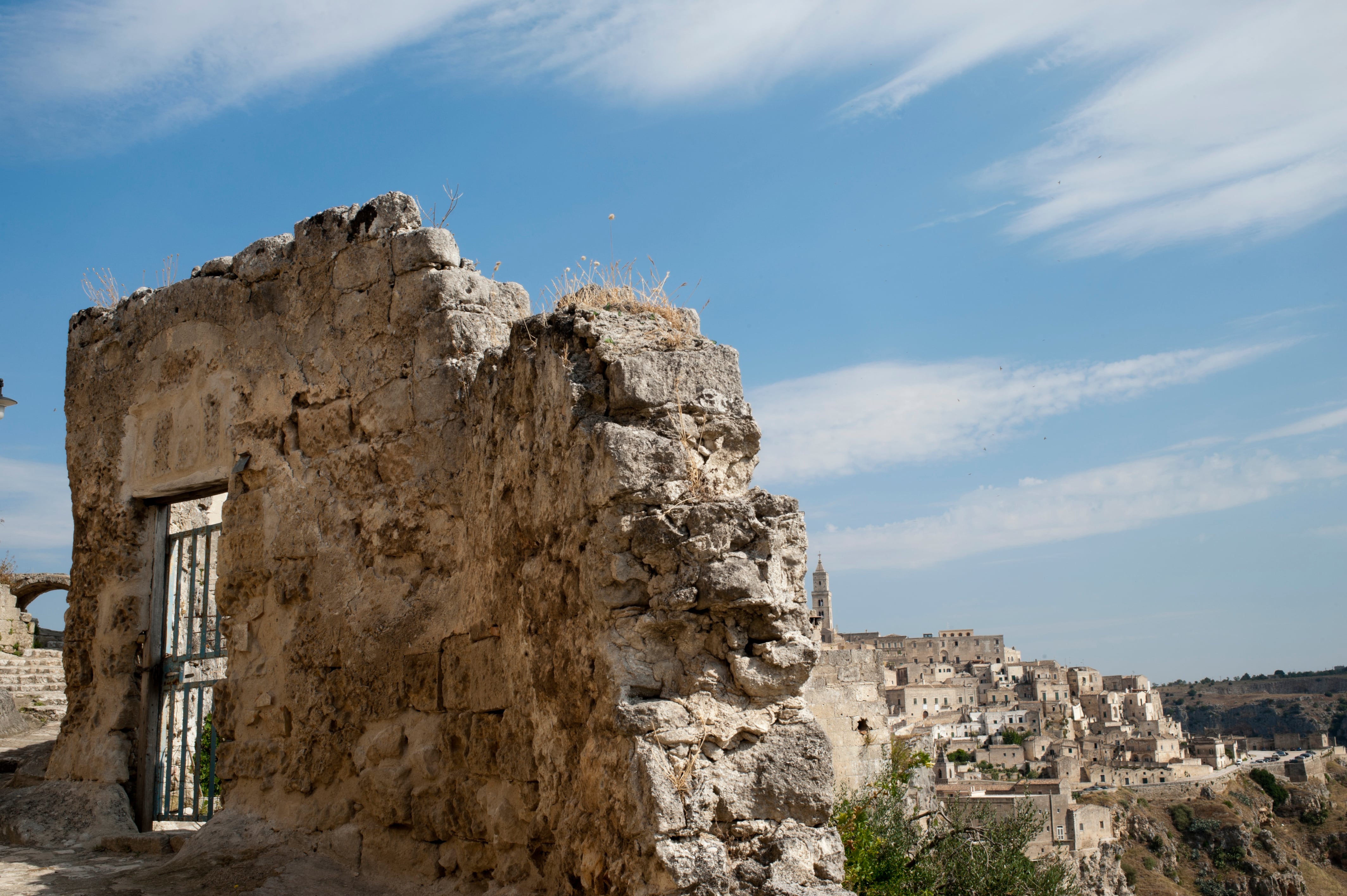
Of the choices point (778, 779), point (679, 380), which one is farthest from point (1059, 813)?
point (679, 380)

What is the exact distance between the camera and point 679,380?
3498 mm

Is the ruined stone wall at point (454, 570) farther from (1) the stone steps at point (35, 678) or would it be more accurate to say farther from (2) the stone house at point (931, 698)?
(2) the stone house at point (931, 698)

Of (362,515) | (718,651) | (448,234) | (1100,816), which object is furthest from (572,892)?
(1100,816)

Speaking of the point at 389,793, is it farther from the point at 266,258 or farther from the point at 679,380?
the point at 266,258

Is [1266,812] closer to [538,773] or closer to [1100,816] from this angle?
[1100,816]

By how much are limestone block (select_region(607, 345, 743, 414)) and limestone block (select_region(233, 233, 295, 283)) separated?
257 centimetres

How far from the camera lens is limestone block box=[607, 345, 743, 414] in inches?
135

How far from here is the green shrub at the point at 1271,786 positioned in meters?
64.4

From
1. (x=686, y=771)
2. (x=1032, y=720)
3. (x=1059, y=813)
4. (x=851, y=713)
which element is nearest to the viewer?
(x=686, y=771)

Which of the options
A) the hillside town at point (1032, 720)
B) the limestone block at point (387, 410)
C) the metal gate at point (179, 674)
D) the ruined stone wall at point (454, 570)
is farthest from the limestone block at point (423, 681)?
the hillside town at point (1032, 720)

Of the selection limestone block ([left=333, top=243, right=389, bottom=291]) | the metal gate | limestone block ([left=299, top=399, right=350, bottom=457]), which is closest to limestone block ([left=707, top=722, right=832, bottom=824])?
limestone block ([left=299, top=399, right=350, bottom=457])

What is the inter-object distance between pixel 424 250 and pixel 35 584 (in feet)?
50.1

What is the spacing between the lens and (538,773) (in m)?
3.59

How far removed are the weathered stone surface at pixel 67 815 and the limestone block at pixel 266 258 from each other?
2843mm
